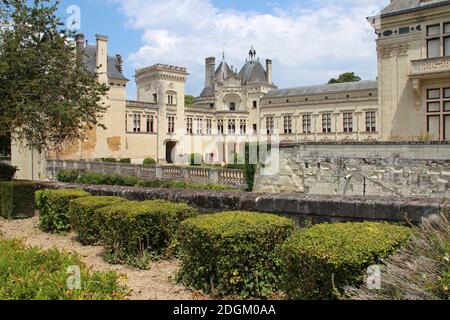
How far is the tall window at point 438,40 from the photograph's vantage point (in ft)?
58.1

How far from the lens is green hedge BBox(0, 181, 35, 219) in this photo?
408 inches

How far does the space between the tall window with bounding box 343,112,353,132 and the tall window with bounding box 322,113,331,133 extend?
1.75 meters

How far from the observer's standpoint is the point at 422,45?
1838 centimetres

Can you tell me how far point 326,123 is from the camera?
4388cm

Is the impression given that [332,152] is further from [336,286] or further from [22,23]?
[336,286]

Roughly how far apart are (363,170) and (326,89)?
111 feet

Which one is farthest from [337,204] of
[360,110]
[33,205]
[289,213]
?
[360,110]

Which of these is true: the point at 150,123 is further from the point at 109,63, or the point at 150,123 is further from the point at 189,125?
the point at 109,63

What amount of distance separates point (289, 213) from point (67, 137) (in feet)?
39.7

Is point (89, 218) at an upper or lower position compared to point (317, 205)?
lower

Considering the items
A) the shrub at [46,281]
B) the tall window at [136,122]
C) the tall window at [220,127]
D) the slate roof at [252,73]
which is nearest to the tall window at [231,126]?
the tall window at [220,127]

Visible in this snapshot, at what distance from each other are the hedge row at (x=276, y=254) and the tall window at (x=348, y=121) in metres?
40.0

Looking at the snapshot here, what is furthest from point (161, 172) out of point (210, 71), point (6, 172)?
point (210, 71)

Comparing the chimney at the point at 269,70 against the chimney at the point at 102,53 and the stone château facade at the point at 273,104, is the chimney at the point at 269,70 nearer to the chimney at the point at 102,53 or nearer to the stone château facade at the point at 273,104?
the stone château facade at the point at 273,104
